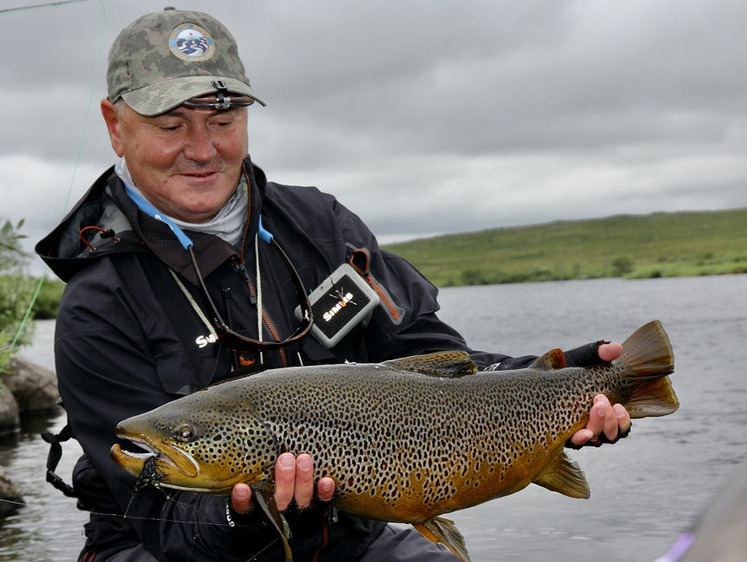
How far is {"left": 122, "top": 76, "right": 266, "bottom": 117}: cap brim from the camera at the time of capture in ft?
13.3

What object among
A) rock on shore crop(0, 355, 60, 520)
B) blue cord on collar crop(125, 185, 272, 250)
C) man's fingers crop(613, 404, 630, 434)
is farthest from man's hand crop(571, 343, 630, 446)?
rock on shore crop(0, 355, 60, 520)

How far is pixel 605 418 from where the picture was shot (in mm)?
3736

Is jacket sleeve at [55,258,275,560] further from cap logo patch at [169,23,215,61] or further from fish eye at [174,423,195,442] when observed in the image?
cap logo patch at [169,23,215,61]

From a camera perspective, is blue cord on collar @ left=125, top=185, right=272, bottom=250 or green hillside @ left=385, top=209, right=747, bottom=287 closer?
blue cord on collar @ left=125, top=185, right=272, bottom=250

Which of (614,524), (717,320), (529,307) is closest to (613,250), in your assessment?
(529,307)

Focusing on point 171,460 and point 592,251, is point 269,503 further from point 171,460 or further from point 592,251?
point 592,251

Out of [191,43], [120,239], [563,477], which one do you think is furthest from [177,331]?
[563,477]

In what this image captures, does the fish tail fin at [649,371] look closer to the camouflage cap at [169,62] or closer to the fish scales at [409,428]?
the fish scales at [409,428]

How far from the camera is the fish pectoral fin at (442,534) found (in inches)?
141

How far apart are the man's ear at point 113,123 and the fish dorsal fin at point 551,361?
6.30 ft

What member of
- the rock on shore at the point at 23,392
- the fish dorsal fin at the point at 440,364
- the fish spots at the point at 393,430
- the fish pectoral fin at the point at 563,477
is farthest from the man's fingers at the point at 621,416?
the rock on shore at the point at 23,392

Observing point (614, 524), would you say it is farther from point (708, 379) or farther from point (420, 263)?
point (420, 263)

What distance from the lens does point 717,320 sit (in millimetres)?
34375

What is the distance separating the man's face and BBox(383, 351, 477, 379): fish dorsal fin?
1084mm
